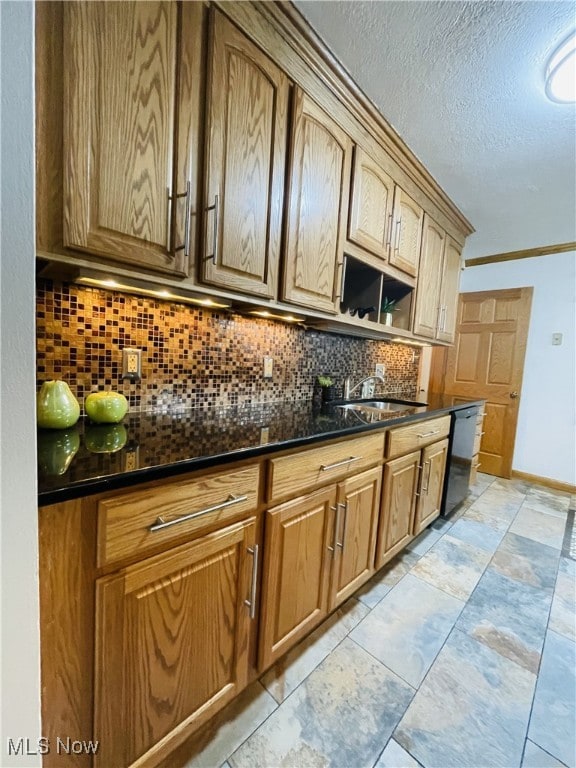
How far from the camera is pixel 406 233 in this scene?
1.91 metres

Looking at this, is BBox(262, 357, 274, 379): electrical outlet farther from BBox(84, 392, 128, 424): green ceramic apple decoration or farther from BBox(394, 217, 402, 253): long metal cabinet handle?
BBox(394, 217, 402, 253): long metal cabinet handle

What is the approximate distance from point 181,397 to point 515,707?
167 cm

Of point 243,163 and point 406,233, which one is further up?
point 406,233

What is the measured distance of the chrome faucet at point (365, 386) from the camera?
2.07m

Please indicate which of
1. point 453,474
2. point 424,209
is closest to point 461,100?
point 424,209

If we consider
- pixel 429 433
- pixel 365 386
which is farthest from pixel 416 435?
pixel 365 386

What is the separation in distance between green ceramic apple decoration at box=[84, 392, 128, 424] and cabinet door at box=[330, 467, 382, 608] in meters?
0.86

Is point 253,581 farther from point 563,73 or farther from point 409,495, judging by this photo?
point 563,73

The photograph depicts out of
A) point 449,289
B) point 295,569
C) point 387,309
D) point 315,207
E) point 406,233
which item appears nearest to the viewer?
point 295,569

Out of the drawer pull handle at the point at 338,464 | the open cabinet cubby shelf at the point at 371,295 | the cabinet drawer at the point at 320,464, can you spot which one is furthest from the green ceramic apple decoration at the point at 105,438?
the open cabinet cubby shelf at the point at 371,295

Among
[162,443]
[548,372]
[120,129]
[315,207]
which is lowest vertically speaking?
[162,443]

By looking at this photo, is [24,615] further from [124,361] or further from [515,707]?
[515,707]

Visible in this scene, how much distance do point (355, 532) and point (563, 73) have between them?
2.12 metres

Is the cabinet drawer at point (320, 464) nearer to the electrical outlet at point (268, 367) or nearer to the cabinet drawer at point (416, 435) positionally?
the cabinet drawer at point (416, 435)
